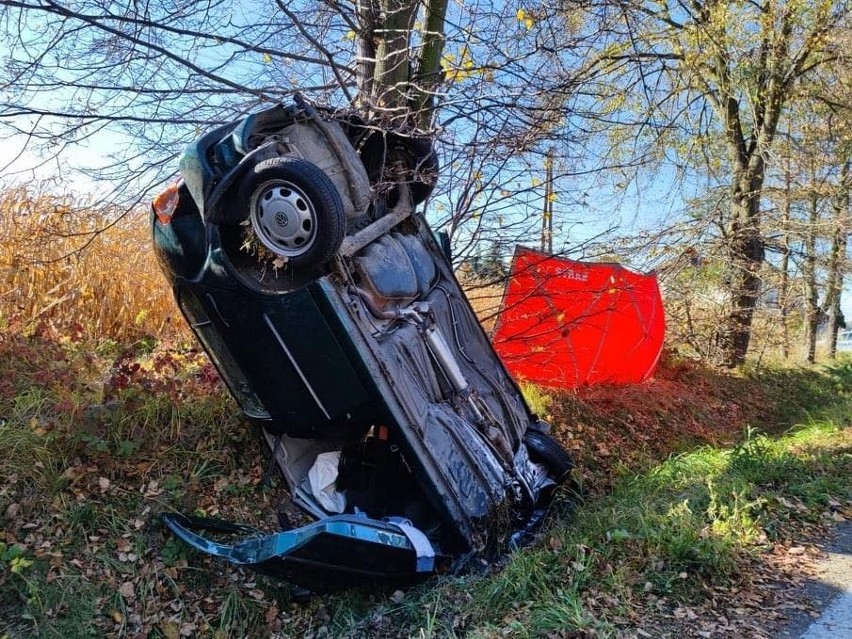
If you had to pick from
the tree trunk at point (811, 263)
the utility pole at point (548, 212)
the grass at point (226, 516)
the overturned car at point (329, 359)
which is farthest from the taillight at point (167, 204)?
the tree trunk at point (811, 263)

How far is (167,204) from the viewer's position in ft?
11.9

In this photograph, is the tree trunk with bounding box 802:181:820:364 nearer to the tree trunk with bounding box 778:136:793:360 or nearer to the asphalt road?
the tree trunk with bounding box 778:136:793:360

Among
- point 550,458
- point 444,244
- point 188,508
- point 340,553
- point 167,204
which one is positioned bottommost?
point 550,458

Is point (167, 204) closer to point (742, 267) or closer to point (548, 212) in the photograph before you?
point (548, 212)

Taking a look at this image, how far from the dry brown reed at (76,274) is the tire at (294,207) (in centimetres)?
295

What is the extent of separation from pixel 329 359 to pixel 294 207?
0.83 metres

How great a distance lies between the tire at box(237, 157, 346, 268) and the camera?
10.9 feet

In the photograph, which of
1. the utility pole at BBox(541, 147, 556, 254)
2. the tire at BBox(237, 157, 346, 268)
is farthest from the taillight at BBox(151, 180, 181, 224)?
the utility pole at BBox(541, 147, 556, 254)

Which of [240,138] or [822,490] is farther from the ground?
[240,138]

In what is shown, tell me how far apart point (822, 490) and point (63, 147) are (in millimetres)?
6464

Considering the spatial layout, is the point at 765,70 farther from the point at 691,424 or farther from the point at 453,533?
the point at 453,533

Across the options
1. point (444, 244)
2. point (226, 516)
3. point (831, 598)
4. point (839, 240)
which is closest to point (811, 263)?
point (839, 240)

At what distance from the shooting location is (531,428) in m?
5.51

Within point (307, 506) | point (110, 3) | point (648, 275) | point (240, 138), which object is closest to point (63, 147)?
point (110, 3)
